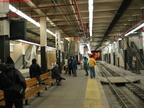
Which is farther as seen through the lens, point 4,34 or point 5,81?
point 4,34

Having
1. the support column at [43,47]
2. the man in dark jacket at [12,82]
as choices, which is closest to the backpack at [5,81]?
the man in dark jacket at [12,82]

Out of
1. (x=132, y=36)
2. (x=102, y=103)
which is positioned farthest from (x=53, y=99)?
(x=132, y=36)

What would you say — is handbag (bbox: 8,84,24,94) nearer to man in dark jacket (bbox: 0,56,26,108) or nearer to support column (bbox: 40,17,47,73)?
man in dark jacket (bbox: 0,56,26,108)

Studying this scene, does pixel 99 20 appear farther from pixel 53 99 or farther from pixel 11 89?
pixel 11 89

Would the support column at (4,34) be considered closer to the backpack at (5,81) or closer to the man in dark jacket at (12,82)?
the man in dark jacket at (12,82)

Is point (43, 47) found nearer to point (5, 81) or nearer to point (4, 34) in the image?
point (4, 34)

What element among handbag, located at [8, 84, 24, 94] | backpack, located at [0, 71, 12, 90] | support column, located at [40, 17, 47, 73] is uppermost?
Answer: support column, located at [40, 17, 47, 73]

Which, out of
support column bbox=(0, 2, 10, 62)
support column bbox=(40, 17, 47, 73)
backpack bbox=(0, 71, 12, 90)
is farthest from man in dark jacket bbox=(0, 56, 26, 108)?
support column bbox=(40, 17, 47, 73)

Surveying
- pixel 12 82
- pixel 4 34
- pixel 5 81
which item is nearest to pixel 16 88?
pixel 12 82

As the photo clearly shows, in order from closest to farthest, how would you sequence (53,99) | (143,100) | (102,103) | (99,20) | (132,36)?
(102,103) → (53,99) → (143,100) → (99,20) → (132,36)

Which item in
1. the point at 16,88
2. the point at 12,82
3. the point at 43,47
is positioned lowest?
the point at 16,88

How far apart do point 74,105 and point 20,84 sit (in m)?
2.23

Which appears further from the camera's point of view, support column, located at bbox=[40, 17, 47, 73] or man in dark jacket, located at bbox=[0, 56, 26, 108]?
support column, located at bbox=[40, 17, 47, 73]

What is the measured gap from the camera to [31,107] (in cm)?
493
